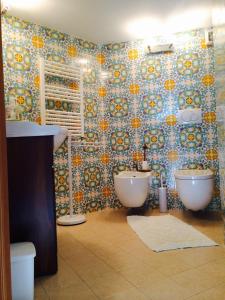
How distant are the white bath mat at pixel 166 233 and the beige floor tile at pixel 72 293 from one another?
0.71 m

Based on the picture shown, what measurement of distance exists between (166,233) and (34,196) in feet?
4.27

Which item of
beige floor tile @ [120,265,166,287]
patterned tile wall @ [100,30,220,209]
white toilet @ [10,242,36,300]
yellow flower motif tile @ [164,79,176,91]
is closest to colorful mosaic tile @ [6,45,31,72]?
patterned tile wall @ [100,30,220,209]

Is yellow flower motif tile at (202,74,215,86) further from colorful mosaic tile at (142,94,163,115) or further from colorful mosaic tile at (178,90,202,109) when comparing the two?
colorful mosaic tile at (142,94,163,115)

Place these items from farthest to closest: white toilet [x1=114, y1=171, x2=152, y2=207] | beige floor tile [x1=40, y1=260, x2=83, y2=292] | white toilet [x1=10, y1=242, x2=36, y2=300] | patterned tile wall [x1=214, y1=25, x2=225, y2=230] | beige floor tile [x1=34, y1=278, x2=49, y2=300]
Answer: white toilet [x1=114, y1=171, x2=152, y2=207] < patterned tile wall [x1=214, y1=25, x2=225, y2=230] < beige floor tile [x1=40, y1=260, x2=83, y2=292] < beige floor tile [x1=34, y1=278, x2=49, y2=300] < white toilet [x1=10, y1=242, x2=36, y2=300]

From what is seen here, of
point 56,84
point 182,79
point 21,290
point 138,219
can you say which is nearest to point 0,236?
point 21,290

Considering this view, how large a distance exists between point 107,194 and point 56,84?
1.54 meters

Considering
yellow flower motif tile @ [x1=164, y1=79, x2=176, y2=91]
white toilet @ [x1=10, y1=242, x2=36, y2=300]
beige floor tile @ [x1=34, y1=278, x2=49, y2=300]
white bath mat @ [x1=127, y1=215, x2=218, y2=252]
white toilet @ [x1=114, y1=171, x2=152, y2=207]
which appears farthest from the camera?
yellow flower motif tile @ [x1=164, y1=79, x2=176, y2=91]

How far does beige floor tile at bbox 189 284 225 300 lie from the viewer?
1217 mm

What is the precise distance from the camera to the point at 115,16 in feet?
8.53

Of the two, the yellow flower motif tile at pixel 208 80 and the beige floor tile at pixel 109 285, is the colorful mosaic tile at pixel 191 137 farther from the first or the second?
the beige floor tile at pixel 109 285

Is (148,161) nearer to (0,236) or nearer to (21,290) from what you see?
(21,290)

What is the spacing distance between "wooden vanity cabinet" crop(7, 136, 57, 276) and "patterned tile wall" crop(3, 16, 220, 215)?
1295mm

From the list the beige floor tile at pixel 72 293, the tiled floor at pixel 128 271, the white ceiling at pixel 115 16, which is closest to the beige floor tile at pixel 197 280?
the tiled floor at pixel 128 271

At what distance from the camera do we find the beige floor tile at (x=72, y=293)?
1263 mm
